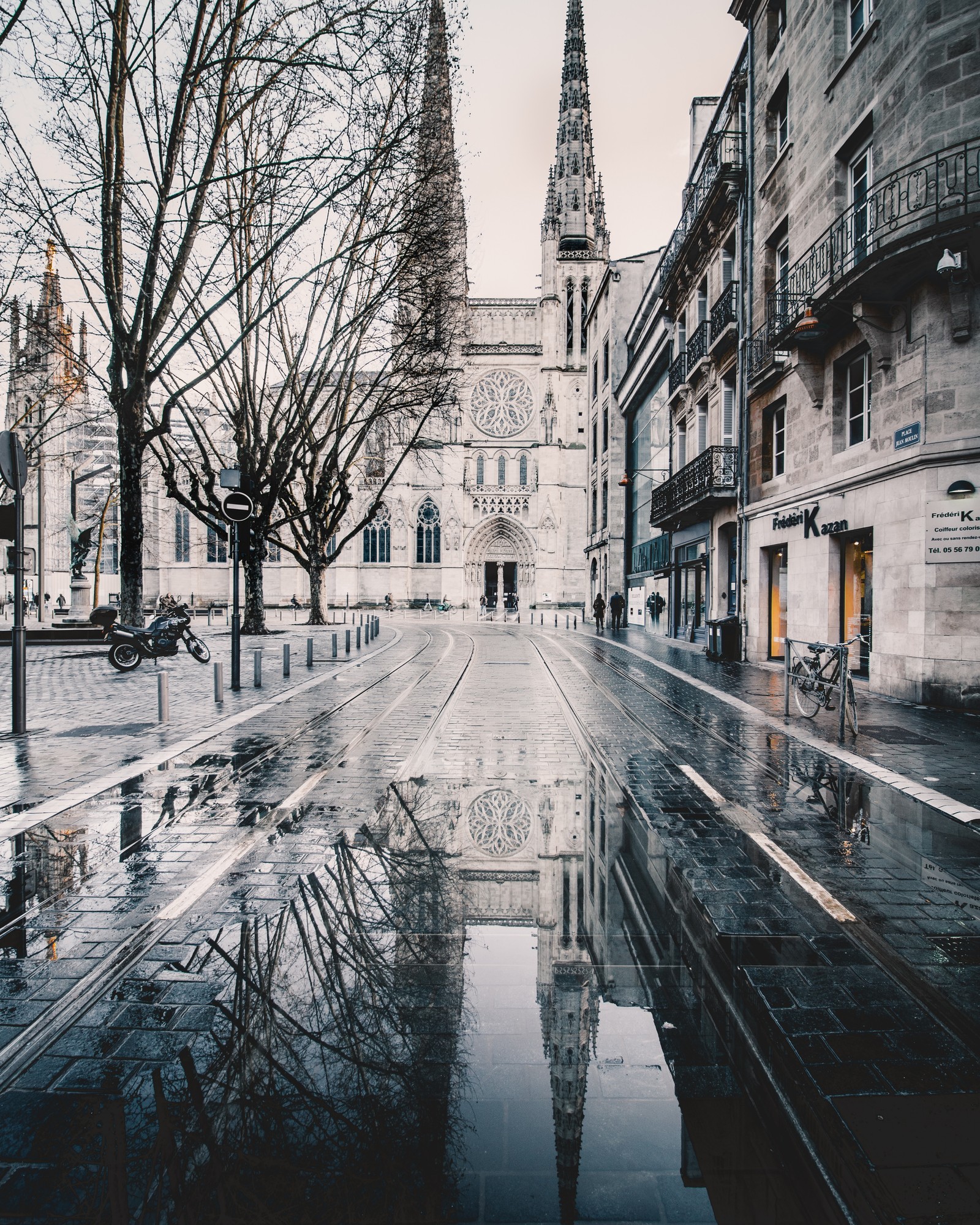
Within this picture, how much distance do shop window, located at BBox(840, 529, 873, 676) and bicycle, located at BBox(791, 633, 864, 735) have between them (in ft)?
10.6

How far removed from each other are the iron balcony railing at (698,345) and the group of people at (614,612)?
41.0 ft

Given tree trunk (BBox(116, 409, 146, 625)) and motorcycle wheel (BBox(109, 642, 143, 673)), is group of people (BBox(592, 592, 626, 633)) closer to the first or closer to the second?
tree trunk (BBox(116, 409, 146, 625))

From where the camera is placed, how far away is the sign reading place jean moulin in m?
10.8

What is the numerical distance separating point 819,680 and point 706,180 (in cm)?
1853

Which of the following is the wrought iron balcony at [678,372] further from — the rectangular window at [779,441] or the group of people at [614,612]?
the group of people at [614,612]

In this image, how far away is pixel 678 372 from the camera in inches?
988

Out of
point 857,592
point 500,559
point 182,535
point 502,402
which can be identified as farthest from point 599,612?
point 182,535

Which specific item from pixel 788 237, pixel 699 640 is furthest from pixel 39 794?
pixel 699 640

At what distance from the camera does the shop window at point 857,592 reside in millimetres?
13508

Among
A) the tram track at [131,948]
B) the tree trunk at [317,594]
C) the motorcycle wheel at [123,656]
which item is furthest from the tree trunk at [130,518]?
the tree trunk at [317,594]

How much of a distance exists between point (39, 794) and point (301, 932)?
3.62 meters

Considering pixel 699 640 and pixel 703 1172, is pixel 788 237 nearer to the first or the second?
pixel 699 640

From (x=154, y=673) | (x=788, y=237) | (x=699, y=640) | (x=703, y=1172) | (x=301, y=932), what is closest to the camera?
(x=703, y=1172)

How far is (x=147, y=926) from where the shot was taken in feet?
11.6
